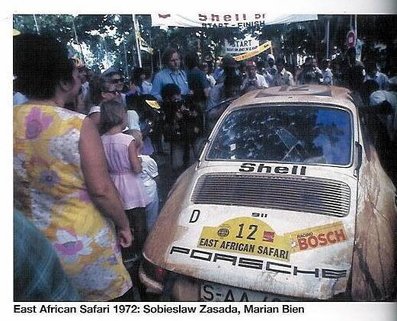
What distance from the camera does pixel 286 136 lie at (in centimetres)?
531

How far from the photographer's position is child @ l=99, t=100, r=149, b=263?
17.3 feet

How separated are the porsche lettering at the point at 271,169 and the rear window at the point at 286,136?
0.04m

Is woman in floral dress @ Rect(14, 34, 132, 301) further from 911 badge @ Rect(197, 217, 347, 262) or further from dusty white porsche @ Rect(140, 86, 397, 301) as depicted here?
911 badge @ Rect(197, 217, 347, 262)

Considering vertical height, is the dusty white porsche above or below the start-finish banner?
below

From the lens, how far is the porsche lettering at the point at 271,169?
5.25 metres

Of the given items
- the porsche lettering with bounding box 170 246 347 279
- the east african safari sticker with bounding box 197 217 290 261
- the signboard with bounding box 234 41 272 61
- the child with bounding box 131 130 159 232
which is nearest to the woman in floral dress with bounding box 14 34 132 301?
the child with bounding box 131 130 159 232

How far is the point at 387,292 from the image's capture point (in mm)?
5363

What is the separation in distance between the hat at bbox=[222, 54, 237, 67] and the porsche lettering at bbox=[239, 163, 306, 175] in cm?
67

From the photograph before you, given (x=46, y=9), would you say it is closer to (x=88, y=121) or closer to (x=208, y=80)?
(x=88, y=121)

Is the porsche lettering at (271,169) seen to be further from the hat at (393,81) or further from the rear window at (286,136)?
the hat at (393,81)

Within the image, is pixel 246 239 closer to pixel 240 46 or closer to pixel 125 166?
pixel 125 166

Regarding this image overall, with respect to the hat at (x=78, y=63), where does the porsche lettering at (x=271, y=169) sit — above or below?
below

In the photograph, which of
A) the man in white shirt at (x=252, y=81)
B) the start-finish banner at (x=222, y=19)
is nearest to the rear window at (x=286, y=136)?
the man in white shirt at (x=252, y=81)

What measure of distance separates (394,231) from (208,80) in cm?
161
